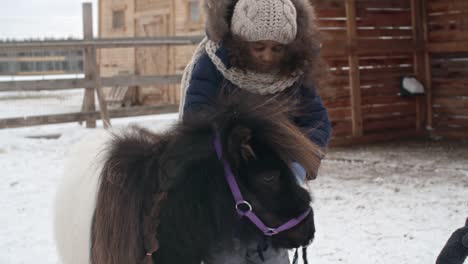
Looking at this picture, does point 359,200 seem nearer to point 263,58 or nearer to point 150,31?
point 263,58

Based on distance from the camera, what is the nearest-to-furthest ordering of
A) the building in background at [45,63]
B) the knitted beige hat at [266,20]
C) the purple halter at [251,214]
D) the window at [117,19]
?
the purple halter at [251,214] < the knitted beige hat at [266,20] < the building in background at [45,63] < the window at [117,19]

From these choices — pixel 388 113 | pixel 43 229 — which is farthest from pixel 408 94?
pixel 43 229

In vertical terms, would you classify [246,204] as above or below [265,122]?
below

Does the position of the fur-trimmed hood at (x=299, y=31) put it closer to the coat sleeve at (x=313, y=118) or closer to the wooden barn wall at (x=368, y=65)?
the coat sleeve at (x=313, y=118)

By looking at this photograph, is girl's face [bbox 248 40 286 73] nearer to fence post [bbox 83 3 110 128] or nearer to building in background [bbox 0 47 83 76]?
fence post [bbox 83 3 110 128]

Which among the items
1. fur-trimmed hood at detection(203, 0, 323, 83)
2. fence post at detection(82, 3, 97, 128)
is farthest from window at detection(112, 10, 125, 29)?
fur-trimmed hood at detection(203, 0, 323, 83)

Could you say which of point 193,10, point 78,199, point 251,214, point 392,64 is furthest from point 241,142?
point 193,10

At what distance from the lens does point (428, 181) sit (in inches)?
264

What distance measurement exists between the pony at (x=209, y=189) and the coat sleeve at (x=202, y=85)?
14 centimetres

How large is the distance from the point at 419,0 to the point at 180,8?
20.9ft

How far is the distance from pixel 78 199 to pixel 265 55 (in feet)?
3.38

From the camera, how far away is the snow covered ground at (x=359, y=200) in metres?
4.63

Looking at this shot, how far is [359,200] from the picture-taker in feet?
19.5

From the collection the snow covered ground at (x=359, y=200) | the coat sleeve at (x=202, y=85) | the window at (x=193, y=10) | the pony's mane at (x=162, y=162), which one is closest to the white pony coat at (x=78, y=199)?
the pony's mane at (x=162, y=162)
